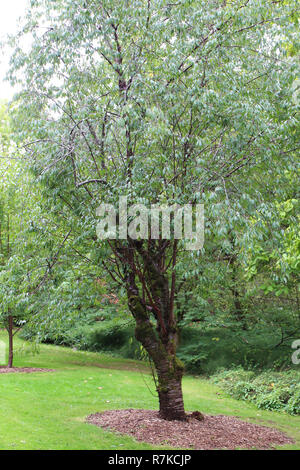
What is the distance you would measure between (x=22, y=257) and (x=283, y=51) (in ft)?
15.6

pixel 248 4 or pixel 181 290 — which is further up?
pixel 248 4

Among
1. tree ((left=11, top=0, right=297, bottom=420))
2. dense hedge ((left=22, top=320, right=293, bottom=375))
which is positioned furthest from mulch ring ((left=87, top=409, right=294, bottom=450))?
dense hedge ((left=22, top=320, right=293, bottom=375))

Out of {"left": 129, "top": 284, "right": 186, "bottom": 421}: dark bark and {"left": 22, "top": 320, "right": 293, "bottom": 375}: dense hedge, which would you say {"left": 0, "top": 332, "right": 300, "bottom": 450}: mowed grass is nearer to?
{"left": 129, "top": 284, "right": 186, "bottom": 421}: dark bark

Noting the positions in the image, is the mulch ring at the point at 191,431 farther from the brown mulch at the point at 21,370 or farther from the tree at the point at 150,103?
the brown mulch at the point at 21,370

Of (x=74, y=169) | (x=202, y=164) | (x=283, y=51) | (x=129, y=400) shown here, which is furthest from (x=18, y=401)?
(x=283, y=51)

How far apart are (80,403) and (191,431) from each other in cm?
305

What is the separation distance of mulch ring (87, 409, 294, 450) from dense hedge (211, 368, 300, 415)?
2.47 metres

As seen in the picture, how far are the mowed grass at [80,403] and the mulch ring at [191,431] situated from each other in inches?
9.7

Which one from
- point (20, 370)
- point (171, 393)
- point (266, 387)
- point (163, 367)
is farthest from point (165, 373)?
point (20, 370)

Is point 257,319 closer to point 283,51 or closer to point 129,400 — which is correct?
point 129,400

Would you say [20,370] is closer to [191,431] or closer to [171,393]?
[171,393]

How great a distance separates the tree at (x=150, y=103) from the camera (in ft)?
17.9

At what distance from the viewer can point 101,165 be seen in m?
6.39

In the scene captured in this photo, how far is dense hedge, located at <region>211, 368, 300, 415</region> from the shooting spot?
32.9 feet
